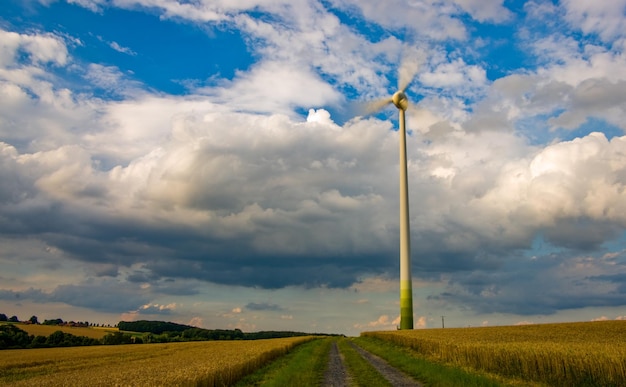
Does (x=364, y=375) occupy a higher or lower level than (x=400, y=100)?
lower

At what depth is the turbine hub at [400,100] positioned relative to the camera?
324ft

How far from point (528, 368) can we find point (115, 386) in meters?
24.3

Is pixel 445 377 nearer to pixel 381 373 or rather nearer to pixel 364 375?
pixel 364 375

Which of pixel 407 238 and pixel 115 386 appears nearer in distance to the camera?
pixel 115 386

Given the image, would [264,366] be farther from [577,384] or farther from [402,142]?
[402,142]

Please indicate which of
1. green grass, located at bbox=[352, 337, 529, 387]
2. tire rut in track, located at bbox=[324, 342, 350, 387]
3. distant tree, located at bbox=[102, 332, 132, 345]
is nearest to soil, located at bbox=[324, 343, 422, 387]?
tire rut in track, located at bbox=[324, 342, 350, 387]

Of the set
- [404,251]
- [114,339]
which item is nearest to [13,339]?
[114,339]

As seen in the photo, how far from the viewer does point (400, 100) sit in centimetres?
9869

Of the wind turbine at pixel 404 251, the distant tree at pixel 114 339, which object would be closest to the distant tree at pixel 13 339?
the distant tree at pixel 114 339

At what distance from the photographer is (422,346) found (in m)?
50.2

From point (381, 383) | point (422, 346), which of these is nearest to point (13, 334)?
point (422, 346)

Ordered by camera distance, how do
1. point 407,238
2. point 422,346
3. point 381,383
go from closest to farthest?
point 381,383 → point 422,346 → point 407,238

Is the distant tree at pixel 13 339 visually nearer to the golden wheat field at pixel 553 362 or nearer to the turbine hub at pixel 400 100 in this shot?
the golden wheat field at pixel 553 362

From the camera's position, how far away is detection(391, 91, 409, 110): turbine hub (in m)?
98.6
